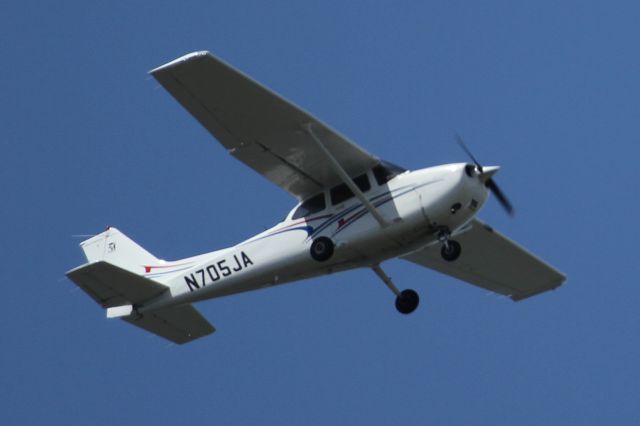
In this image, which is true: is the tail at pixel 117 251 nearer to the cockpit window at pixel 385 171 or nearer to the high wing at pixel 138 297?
the high wing at pixel 138 297

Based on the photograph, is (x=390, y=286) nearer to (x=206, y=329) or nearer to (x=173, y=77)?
(x=206, y=329)

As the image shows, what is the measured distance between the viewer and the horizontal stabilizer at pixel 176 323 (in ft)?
82.3

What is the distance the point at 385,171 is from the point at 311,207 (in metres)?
1.48

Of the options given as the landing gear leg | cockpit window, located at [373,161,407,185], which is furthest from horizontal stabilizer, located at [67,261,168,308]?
cockpit window, located at [373,161,407,185]

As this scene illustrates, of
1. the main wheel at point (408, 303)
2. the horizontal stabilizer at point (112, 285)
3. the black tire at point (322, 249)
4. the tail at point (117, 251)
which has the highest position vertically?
the tail at point (117, 251)

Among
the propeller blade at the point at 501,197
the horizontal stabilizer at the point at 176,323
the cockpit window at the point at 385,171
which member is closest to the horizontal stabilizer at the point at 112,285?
the horizontal stabilizer at the point at 176,323

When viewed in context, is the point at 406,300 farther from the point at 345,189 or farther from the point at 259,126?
the point at 259,126

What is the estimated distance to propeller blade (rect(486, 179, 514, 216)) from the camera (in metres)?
23.6

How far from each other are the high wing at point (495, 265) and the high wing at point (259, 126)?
358 cm

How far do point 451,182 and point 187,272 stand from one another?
5376 millimetres

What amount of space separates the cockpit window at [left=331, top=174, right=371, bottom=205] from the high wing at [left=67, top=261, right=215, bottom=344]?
12.1 ft

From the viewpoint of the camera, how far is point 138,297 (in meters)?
24.8

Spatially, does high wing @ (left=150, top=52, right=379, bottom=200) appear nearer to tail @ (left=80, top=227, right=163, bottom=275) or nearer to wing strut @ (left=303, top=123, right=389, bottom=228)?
wing strut @ (left=303, top=123, right=389, bottom=228)

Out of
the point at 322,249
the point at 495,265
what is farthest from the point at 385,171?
the point at 495,265
